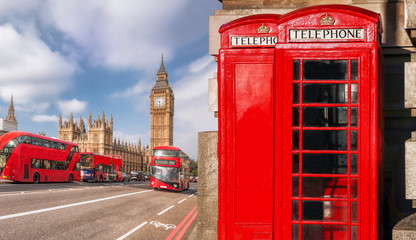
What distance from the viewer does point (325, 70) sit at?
12.0ft

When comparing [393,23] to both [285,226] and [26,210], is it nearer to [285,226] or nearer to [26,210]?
[285,226]

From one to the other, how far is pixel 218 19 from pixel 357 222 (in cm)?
357

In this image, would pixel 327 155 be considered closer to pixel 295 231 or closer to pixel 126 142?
pixel 295 231

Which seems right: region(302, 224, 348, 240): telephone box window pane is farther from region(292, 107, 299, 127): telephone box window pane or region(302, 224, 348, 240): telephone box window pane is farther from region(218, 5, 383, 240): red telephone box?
region(292, 107, 299, 127): telephone box window pane

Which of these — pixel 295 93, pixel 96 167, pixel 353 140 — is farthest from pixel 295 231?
pixel 96 167

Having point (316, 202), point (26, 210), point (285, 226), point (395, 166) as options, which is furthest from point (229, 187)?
point (26, 210)

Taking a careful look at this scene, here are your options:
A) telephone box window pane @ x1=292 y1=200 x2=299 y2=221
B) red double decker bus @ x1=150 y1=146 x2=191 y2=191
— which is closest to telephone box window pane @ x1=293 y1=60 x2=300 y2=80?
telephone box window pane @ x1=292 y1=200 x2=299 y2=221

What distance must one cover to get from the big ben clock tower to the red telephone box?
104936 millimetres

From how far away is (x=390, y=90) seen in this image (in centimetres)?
484

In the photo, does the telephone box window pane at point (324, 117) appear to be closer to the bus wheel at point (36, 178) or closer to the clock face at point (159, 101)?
the bus wheel at point (36, 178)

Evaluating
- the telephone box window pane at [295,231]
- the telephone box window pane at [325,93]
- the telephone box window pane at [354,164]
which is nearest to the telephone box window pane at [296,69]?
the telephone box window pane at [325,93]

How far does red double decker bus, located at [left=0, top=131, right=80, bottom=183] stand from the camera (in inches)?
818

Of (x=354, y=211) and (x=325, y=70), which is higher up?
(x=325, y=70)

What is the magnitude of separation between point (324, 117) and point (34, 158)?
75.5 feet
